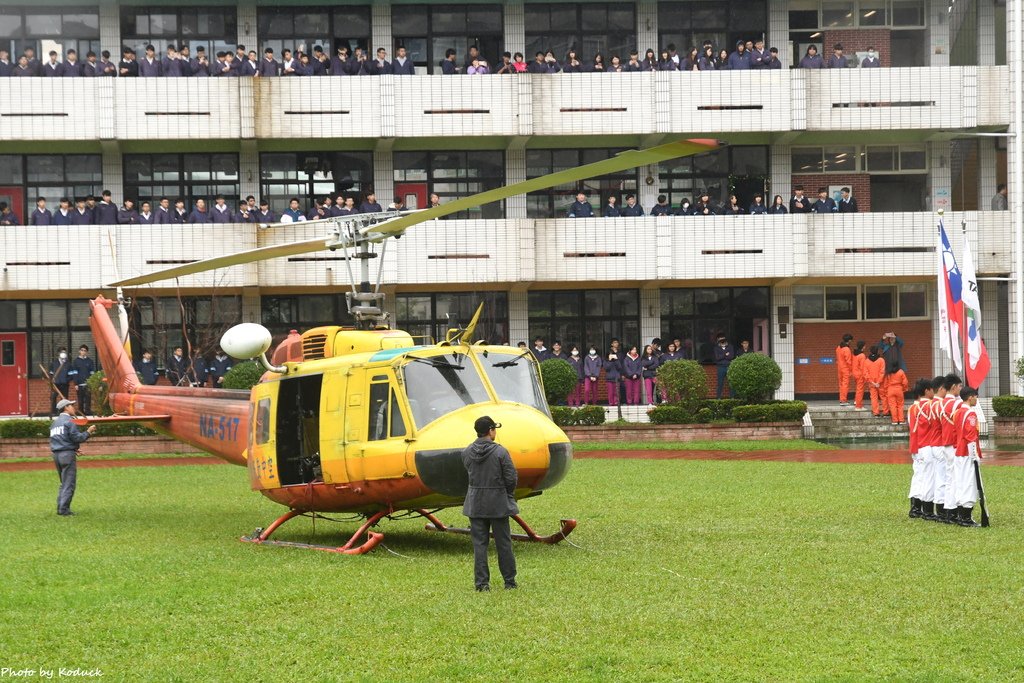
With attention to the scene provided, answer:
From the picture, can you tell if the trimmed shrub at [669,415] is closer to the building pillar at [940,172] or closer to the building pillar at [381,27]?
the building pillar at [940,172]

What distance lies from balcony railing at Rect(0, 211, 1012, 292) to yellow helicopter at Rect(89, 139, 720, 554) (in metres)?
20.3

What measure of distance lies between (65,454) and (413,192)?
21.5 meters

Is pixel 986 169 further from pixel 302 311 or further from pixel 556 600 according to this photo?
pixel 556 600

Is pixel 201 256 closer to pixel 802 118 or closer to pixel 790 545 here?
pixel 802 118

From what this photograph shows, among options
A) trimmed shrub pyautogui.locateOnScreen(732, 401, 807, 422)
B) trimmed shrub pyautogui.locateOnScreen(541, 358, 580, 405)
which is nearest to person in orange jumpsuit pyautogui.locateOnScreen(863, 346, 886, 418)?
trimmed shrub pyautogui.locateOnScreen(732, 401, 807, 422)

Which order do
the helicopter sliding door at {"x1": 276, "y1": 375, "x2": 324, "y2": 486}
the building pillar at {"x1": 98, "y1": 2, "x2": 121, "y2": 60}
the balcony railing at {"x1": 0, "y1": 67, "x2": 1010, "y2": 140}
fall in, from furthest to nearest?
the building pillar at {"x1": 98, "y1": 2, "x2": 121, "y2": 60} < the balcony railing at {"x1": 0, "y1": 67, "x2": 1010, "y2": 140} < the helicopter sliding door at {"x1": 276, "y1": 375, "x2": 324, "y2": 486}

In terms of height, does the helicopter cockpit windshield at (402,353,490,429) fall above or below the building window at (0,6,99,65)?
below

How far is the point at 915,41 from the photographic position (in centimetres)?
4147

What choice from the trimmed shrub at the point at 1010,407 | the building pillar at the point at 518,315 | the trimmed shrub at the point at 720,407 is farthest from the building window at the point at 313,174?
the trimmed shrub at the point at 1010,407

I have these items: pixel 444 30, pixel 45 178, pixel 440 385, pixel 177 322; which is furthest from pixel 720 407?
pixel 45 178

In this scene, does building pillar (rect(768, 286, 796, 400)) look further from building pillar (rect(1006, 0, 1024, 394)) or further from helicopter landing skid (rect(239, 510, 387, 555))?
helicopter landing skid (rect(239, 510, 387, 555))

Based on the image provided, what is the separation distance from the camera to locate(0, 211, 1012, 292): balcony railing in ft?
125

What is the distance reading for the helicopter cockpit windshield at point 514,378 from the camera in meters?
15.4

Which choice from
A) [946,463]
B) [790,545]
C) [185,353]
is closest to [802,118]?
[185,353]
